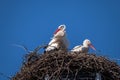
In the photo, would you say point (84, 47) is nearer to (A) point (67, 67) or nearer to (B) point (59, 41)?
(B) point (59, 41)

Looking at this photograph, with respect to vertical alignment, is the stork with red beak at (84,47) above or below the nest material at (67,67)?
above

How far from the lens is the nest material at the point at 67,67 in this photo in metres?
9.99

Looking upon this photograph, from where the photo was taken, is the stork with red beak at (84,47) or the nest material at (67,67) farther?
the stork with red beak at (84,47)

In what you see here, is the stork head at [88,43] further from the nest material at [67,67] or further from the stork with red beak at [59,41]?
the nest material at [67,67]

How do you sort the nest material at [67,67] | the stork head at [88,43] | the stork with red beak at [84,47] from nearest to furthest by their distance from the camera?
the nest material at [67,67], the stork with red beak at [84,47], the stork head at [88,43]

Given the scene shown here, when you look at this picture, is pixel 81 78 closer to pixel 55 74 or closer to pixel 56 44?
pixel 55 74

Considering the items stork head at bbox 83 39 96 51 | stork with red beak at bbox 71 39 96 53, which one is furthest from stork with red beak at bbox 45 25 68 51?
stork head at bbox 83 39 96 51

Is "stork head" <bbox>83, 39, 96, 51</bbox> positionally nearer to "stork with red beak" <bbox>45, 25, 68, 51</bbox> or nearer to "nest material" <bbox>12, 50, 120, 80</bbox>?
"stork with red beak" <bbox>45, 25, 68, 51</bbox>

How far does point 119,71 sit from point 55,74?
1.28 meters

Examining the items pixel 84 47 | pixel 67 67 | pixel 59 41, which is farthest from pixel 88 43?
pixel 67 67

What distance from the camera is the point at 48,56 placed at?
1029cm

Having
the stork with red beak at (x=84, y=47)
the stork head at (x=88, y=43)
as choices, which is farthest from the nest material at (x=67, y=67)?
the stork head at (x=88, y=43)

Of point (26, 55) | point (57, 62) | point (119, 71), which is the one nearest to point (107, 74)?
point (119, 71)

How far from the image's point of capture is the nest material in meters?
9.99
